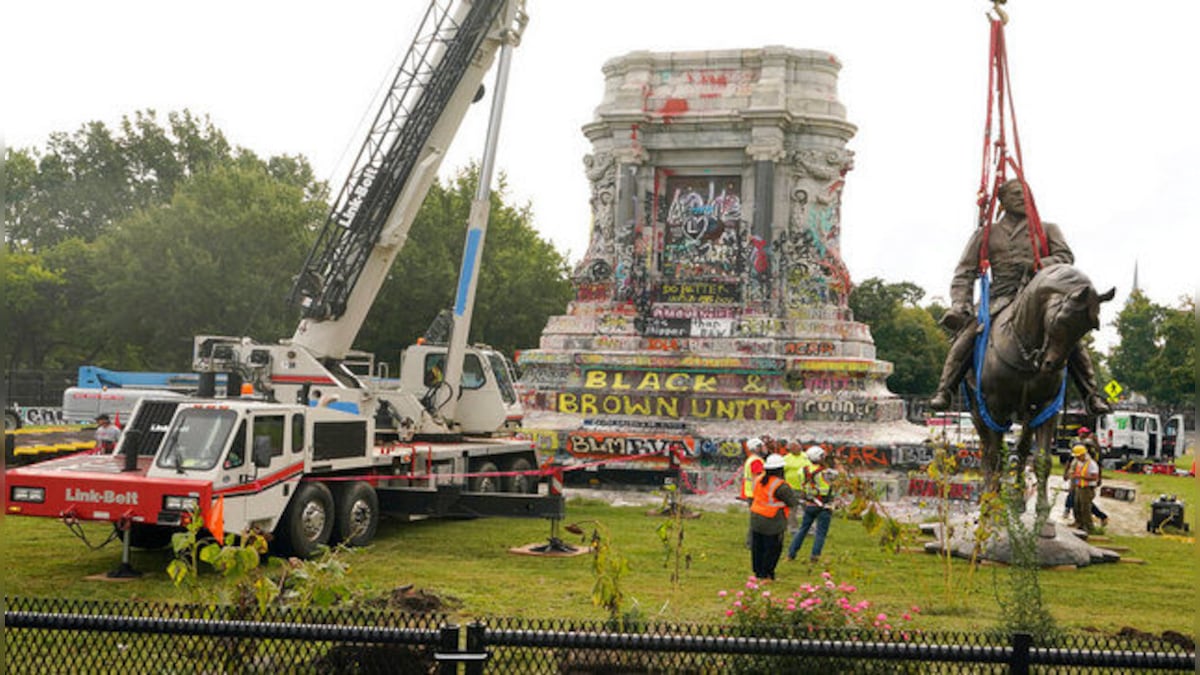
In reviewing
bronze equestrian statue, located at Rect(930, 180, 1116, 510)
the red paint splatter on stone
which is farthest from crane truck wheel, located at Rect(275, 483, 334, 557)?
the red paint splatter on stone

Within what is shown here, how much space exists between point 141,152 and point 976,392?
61.8 meters

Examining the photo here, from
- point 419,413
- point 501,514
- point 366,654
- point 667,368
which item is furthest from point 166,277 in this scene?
point 366,654

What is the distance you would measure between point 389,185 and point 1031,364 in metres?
11.3

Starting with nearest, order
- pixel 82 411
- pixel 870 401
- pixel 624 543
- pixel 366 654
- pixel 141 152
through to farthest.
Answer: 1. pixel 366 654
2. pixel 624 543
3. pixel 870 401
4. pixel 82 411
5. pixel 141 152

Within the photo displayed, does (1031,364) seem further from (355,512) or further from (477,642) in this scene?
(477,642)

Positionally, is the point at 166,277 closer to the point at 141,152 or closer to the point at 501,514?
the point at 141,152

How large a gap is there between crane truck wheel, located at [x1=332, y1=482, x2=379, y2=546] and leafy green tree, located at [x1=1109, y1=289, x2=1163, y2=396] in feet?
163

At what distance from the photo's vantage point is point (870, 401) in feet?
93.2

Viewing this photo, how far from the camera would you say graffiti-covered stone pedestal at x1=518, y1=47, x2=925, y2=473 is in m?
28.8

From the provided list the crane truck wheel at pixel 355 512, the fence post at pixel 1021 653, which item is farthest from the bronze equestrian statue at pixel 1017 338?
the fence post at pixel 1021 653

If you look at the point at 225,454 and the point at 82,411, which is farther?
the point at 82,411

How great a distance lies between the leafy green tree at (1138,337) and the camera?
198ft

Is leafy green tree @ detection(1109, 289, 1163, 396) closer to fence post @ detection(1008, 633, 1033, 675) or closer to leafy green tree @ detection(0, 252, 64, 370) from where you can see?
leafy green tree @ detection(0, 252, 64, 370)

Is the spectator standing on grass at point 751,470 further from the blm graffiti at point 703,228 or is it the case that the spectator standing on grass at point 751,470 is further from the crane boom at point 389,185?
the blm graffiti at point 703,228
